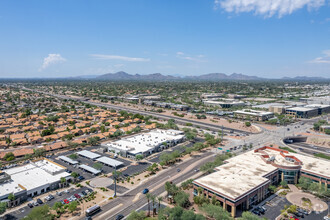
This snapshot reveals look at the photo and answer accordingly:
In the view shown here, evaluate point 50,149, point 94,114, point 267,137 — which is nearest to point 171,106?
point 94,114

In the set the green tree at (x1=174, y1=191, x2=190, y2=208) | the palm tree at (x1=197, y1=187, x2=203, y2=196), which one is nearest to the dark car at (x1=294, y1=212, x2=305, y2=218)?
the palm tree at (x1=197, y1=187, x2=203, y2=196)

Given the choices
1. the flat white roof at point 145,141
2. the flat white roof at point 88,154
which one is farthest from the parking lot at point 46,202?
the flat white roof at point 145,141

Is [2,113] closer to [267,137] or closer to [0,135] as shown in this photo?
[0,135]

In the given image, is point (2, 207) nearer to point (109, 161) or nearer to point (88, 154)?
point (109, 161)

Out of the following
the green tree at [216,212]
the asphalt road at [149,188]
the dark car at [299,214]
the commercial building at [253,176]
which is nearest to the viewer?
the green tree at [216,212]

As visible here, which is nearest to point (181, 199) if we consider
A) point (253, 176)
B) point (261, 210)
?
point (261, 210)

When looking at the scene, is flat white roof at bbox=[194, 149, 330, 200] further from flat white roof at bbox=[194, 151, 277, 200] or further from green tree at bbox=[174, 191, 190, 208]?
green tree at bbox=[174, 191, 190, 208]

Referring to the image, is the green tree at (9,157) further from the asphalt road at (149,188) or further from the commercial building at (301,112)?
the commercial building at (301,112)

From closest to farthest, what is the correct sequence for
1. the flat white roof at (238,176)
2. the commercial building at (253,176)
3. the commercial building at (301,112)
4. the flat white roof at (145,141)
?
the commercial building at (253,176) → the flat white roof at (238,176) → the flat white roof at (145,141) → the commercial building at (301,112)
